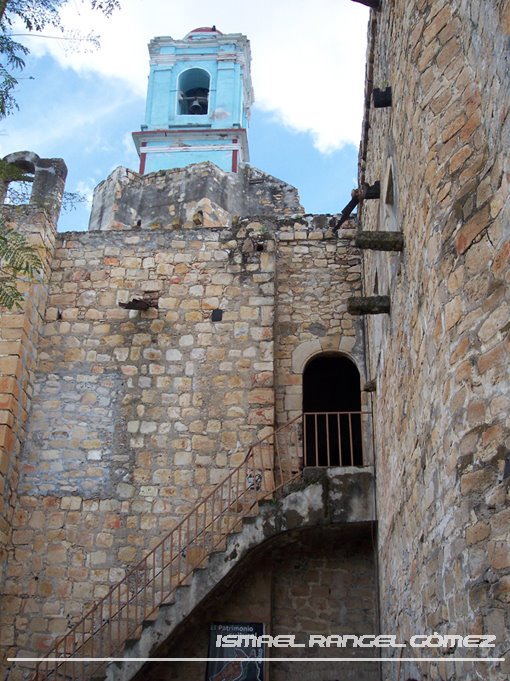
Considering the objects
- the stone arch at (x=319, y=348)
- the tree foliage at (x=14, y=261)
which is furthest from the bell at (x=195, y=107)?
the stone arch at (x=319, y=348)

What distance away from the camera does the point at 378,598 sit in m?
7.84

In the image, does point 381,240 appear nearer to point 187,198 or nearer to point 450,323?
point 450,323

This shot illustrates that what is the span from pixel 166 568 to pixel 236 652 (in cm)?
123

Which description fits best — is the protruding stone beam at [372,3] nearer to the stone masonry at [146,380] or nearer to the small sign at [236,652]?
the stone masonry at [146,380]

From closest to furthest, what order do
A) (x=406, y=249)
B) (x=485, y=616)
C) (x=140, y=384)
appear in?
(x=485, y=616)
(x=406, y=249)
(x=140, y=384)

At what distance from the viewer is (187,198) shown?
12.5 m

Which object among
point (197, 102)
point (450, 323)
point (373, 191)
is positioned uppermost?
point (197, 102)

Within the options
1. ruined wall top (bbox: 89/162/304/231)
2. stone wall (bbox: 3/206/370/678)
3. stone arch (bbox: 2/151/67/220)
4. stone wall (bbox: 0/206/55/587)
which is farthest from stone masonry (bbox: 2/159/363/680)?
ruined wall top (bbox: 89/162/304/231)

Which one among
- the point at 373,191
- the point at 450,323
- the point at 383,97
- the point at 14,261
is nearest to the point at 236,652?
the point at 14,261

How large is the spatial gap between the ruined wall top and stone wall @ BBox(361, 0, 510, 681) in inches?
256

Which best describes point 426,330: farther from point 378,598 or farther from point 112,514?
point 112,514

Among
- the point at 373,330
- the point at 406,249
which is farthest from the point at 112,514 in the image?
the point at 406,249

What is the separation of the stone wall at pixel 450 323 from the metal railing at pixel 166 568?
2740 millimetres

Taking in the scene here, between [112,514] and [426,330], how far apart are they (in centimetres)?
555
